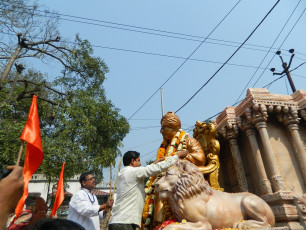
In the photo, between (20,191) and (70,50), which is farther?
(70,50)

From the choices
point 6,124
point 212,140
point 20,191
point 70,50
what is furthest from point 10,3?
point 20,191

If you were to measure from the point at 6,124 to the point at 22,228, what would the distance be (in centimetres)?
663

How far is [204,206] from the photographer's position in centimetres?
272

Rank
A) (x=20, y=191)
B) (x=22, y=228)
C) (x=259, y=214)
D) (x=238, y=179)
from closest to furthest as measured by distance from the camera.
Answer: (x=20, y=191) → (x=259, y=214) → (x=22, y=228) → (x=238, y=179)

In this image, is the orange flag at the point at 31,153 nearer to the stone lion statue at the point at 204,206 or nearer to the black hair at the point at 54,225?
the stone lion statue at the point at 204,206

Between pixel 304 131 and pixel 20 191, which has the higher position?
pixel 304 131

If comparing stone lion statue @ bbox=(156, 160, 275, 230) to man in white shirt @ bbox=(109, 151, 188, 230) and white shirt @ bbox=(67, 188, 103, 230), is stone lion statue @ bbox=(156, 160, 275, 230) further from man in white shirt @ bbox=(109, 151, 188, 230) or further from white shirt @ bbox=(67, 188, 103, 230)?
white shirt @ bbox=(67, 188, 103, 230)

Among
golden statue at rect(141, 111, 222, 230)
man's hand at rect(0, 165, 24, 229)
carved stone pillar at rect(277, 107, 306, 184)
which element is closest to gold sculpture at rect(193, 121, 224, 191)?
golden statue at rect(141, 111, 222, 230)

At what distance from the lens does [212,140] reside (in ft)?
12.6

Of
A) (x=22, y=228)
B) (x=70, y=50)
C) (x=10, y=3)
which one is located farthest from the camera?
(x=70, y=50)

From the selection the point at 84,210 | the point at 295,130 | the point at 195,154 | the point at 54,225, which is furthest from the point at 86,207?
the point at 295,130

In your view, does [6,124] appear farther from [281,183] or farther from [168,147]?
[281,183]

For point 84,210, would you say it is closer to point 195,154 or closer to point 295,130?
point 195,154

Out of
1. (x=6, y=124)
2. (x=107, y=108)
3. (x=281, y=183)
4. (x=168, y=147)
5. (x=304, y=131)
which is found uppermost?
(x=107, y=108)
